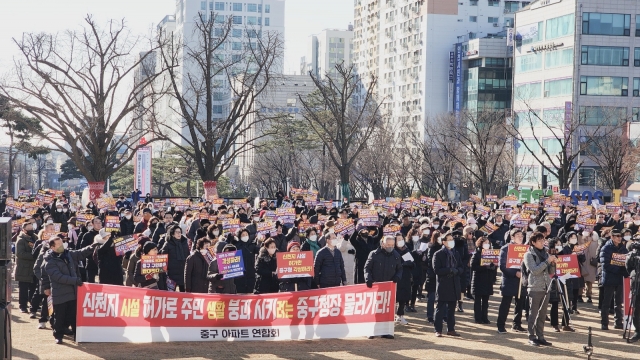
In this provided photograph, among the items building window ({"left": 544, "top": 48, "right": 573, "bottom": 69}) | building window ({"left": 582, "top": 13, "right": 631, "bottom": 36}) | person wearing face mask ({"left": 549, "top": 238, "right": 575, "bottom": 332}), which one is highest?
building window ({"left": 582, "top": 13, "right": 631, "bottom": 36})

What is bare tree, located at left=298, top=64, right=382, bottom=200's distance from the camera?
49.1 metres

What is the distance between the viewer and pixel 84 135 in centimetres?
4716

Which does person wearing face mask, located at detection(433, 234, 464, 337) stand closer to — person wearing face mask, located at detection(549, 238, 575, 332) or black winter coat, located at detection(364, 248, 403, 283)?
black winter coat, located at detection(364, 248, 403, 283)

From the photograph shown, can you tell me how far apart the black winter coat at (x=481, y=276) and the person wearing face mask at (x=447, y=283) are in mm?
999

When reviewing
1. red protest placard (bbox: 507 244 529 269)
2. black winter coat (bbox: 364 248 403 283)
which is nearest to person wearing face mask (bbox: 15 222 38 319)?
black winter coat (bbox: 364 248 403 283)

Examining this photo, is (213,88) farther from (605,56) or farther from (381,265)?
(381,265)

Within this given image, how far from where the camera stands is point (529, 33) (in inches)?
3406

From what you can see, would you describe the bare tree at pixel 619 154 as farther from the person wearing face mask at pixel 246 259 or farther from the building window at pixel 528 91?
the person wearing face mask at pixel 246 259

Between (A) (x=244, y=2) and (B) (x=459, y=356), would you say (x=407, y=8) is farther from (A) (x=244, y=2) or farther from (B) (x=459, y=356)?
(B) (x=459, y=356)

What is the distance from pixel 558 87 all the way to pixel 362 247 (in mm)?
65241

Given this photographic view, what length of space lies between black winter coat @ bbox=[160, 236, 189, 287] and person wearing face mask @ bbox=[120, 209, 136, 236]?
918 centimetres

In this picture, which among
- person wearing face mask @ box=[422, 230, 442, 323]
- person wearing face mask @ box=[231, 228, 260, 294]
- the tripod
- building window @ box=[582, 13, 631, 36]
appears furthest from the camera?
building window @ box=[582, 13, 631, 36]

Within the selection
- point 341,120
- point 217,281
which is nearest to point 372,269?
point 217,281

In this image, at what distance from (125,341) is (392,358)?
4099 millimetres
